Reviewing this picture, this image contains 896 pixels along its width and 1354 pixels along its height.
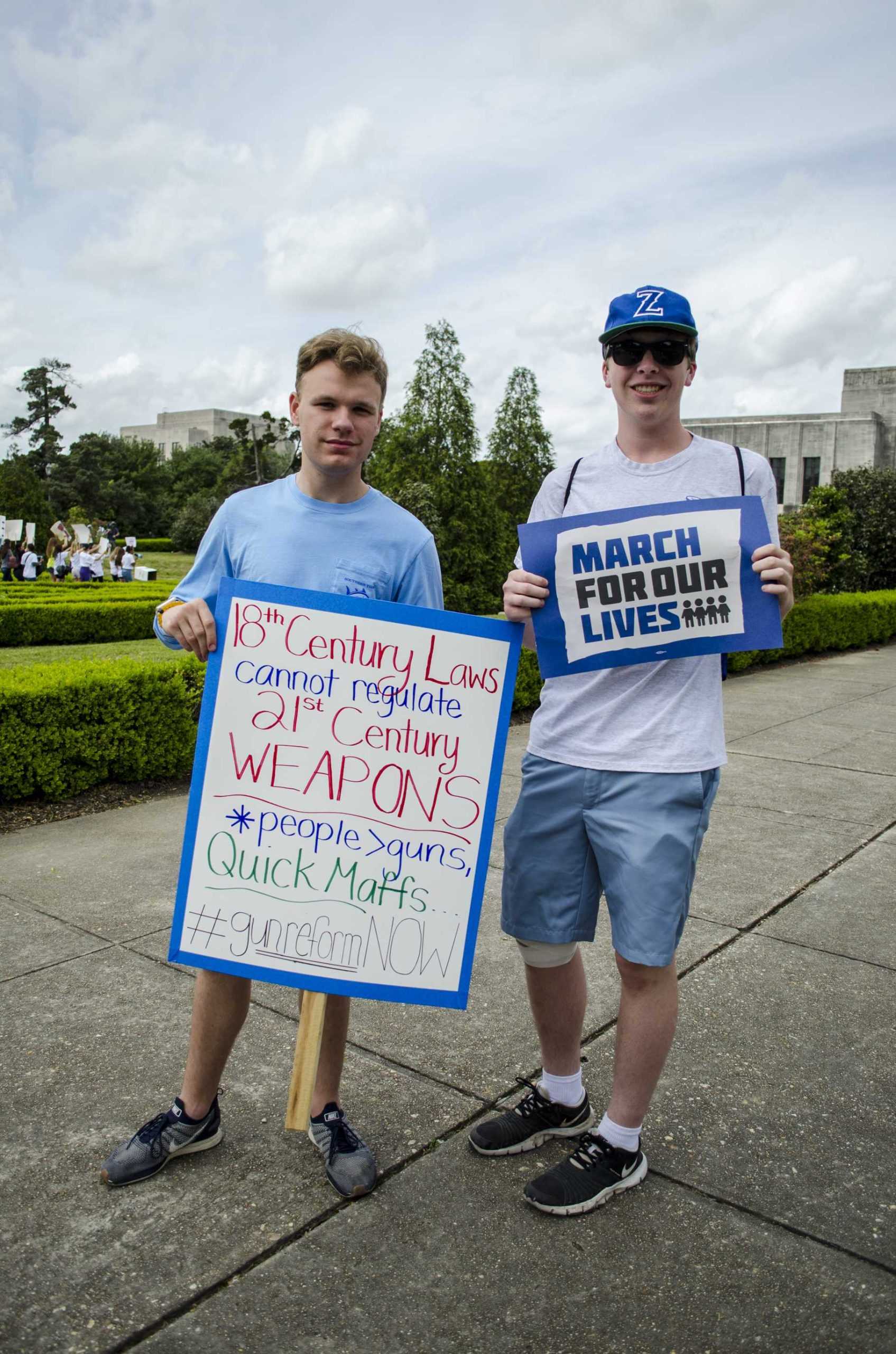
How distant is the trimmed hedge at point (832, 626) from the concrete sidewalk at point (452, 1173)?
9653mm

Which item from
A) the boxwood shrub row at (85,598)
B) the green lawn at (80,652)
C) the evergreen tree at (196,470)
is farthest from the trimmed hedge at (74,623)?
the evergreen tree at (196,470)

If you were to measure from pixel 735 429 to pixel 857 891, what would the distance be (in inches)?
2395

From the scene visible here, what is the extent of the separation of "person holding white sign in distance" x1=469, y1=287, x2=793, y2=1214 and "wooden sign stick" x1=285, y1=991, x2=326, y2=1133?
506 mm

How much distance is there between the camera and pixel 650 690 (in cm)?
248

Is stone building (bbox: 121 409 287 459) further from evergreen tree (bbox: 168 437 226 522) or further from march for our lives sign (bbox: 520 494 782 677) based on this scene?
march for our lives sign (bbox: 520 494 782 677)

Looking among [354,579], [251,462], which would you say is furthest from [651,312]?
[251,462]

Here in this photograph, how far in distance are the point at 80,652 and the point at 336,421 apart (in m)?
14.5

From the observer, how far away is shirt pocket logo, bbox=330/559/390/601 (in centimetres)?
254

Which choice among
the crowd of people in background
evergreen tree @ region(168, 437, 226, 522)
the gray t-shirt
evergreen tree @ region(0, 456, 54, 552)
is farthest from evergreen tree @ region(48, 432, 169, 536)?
the gray t-shirt

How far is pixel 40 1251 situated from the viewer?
231cm

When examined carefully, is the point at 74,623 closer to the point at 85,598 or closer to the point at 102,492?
the point at 85,598

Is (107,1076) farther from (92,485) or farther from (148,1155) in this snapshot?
(92,485)

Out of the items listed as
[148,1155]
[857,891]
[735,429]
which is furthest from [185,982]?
[735,429]

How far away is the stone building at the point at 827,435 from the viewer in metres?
58.1
